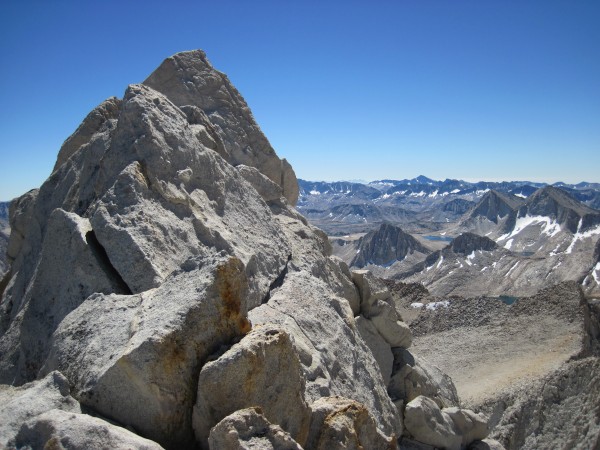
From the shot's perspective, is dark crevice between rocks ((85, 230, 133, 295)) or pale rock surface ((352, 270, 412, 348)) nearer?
dark crevice between rocks ((85, 230, 133, 295))

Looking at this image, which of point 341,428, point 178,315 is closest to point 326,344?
point 341,428

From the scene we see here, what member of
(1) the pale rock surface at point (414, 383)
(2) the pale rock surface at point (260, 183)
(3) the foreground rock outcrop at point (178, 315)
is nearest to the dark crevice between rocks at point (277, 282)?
(3) the foreground rock outcrop at point (178, 315)

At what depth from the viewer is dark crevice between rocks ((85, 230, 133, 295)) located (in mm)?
9868

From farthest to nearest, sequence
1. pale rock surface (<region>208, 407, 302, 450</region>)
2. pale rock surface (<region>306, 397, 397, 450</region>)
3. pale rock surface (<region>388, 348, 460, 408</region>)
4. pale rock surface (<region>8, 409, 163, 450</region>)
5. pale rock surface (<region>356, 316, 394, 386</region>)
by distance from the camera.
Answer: pale rock surface (<region>356, 316, 394, 386</region>) < pale rock surface (<region>388, 348, 460, 408</region>) < pale rock surface (<region>306, 397, 397, 450</region>) < pale rock surface (<region>208, 407, 302, 450</region>) < pale rock surface (<region>8, 409, 163, 450</region>)

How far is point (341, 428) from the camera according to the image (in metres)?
7.45

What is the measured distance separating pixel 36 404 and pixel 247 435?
2.90 metres

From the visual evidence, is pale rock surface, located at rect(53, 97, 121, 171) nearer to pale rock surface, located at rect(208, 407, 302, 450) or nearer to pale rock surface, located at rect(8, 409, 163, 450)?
pale rock surface, located at rect(8, 409, 163, 450)

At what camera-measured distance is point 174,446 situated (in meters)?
6.93

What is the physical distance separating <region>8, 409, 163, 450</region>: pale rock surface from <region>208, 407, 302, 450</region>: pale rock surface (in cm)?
74

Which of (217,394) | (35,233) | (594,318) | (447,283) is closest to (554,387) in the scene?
(594,318)

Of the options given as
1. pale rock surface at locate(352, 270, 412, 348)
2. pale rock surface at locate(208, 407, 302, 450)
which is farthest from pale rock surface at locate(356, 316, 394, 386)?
pale rock surface at locate(208, 407, 302, 450)

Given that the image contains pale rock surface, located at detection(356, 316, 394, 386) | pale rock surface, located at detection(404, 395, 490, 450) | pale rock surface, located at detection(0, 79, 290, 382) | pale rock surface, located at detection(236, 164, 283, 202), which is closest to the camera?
pale rock surface, located at detection(0, 79, 290, 382)

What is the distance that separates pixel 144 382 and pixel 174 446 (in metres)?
1.05

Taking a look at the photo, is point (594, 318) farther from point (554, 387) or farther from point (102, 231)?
point (102, 231)
